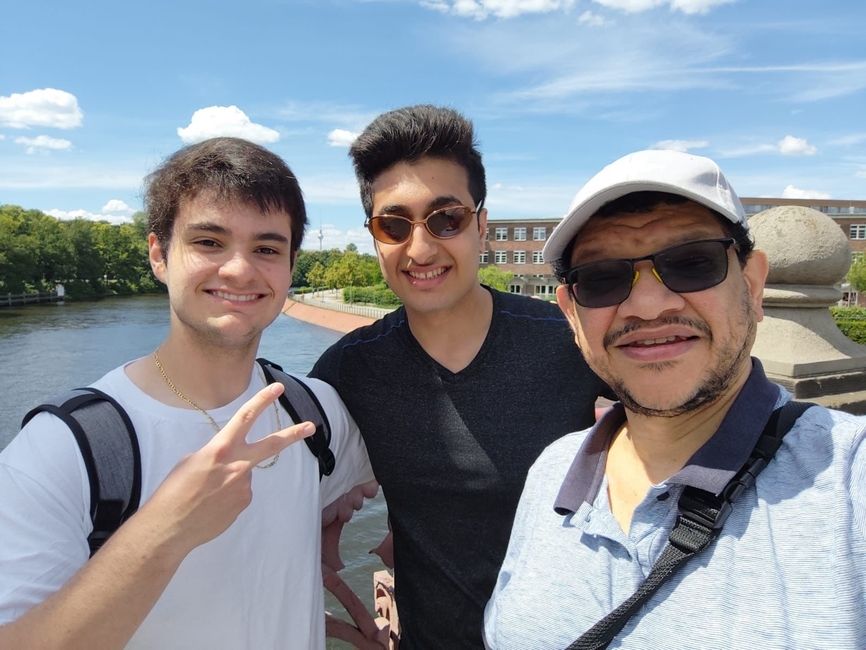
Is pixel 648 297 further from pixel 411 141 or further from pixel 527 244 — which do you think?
pixel 527 244

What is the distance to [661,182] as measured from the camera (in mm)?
1333

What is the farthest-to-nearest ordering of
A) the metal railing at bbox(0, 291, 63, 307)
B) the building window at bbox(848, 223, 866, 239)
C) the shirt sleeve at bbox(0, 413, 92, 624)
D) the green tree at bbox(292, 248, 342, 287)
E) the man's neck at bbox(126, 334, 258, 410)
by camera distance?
1. the green tree at bbox(292, 248, 342, 287)
2. the metal railing at bbox(0, 291, 63, 307)
3. the building window at bbox(848, 223, 866, 239)
4. the man's neck at bbox(126, 334, 258, 410)
5. the shirt sleeve at bbox(0, 413, 92, 624)

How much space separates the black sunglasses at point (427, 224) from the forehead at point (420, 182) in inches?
2.6

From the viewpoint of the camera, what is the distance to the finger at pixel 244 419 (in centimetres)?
148

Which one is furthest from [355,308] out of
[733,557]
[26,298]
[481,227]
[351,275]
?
[733,557]

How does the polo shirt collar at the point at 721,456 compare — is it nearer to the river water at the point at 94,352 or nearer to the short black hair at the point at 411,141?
the short black hair at the point at 411,141

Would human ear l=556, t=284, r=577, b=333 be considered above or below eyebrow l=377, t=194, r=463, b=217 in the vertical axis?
below

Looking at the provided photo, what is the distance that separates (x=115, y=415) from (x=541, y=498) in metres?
1.17

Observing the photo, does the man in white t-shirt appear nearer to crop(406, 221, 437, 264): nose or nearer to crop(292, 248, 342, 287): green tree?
crop(406, 221, 437, 264): nose

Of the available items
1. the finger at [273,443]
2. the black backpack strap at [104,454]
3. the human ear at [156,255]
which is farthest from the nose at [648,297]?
the human ear at [156,255]

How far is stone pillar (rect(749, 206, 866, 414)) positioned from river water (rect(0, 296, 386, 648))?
448cm

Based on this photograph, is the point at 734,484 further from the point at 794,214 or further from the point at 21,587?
the point at 794,214

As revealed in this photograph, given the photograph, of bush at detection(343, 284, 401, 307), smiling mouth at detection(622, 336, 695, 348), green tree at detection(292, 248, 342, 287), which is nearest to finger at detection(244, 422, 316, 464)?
smiling mouth at detection(622, 336, 695, 348)

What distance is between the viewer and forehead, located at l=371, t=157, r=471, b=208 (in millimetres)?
2406
